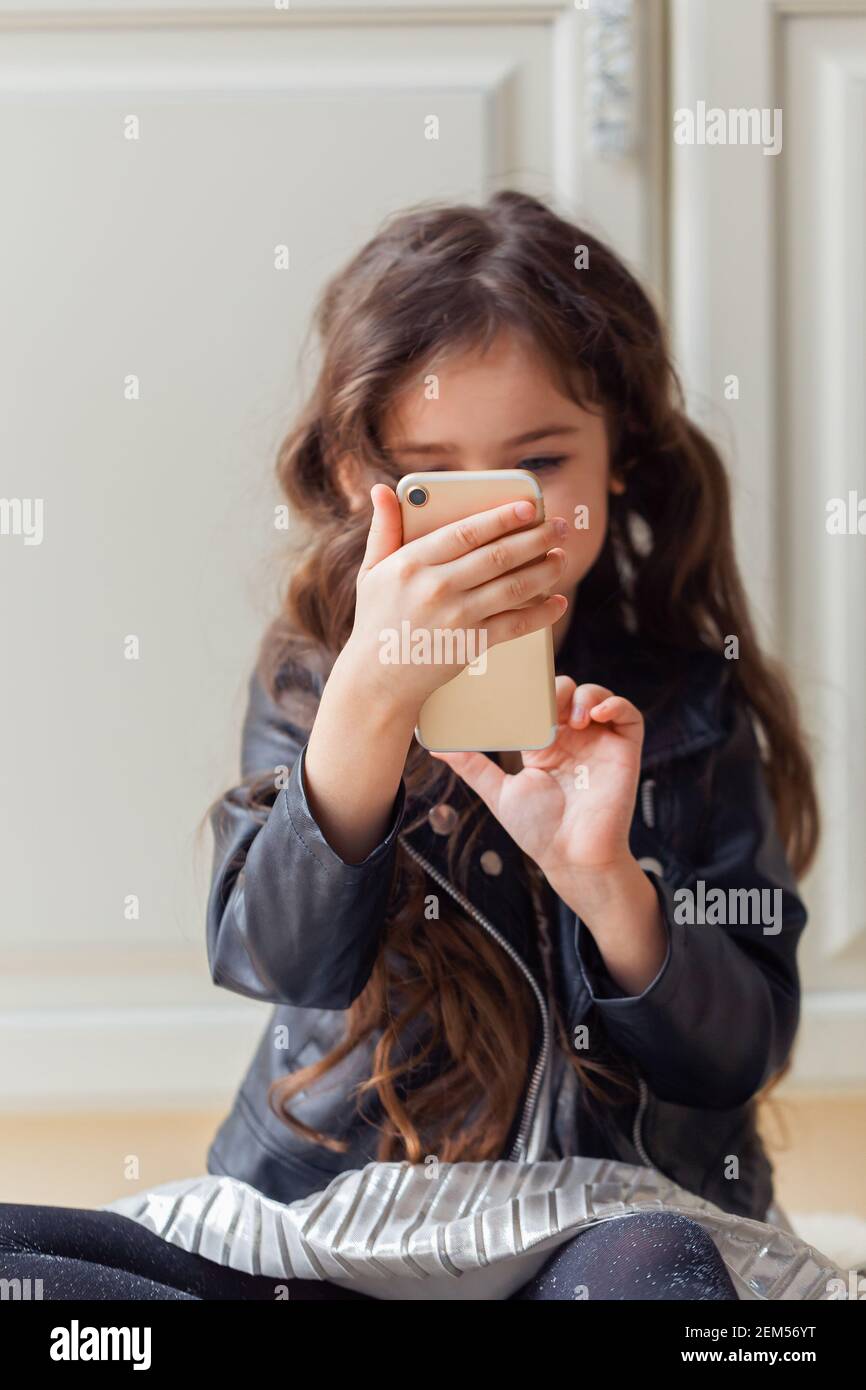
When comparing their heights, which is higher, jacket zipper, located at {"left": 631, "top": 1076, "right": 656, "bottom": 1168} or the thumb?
the thumb

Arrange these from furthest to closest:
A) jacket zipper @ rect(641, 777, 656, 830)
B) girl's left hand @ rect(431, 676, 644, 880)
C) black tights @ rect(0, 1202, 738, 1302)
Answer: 1. jacket zipper @ rect(641, 777, 656, 830)
2. girl's left hand @ rect(431, 676, 644, 880)
3. black tights @ rect(0, 1202, 738, 1302)

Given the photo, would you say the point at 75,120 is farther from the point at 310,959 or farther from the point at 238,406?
the point at 310,959

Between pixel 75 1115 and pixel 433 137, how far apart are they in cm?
80

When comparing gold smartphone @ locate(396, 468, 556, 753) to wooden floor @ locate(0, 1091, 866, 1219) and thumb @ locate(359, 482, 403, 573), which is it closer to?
thumb @ locate(359, 482, 403, 573)

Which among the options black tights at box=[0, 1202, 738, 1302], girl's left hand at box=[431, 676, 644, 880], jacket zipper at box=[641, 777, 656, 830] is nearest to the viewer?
black tights at box=[0, 1202, 738, 1302]

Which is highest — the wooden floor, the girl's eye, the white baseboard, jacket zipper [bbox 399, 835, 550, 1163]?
the girl's eye

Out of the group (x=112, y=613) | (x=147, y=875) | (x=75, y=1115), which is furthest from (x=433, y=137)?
(x=75, y=1115)

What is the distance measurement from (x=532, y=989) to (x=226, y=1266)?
234 millimetres

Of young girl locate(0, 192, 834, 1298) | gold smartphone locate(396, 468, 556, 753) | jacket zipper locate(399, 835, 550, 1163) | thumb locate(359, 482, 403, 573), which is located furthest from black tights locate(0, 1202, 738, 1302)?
thumb locate(359, 482, 403, 573)

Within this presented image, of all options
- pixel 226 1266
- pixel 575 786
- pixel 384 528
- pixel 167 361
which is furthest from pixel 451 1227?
pixel 167 361

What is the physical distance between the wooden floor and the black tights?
1.06 ft

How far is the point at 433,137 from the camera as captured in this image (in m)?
0.91

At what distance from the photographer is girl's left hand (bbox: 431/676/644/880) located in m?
0.68

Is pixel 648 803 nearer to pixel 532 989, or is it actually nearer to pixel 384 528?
pixel 532 989
